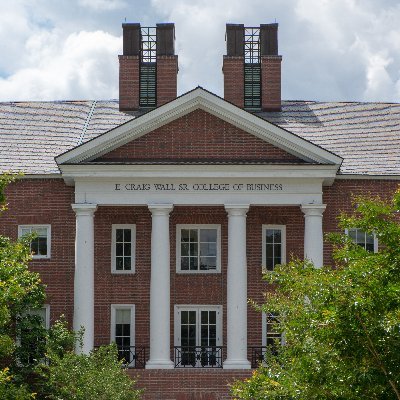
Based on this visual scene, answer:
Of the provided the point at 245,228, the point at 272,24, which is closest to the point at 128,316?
the point at 245,228

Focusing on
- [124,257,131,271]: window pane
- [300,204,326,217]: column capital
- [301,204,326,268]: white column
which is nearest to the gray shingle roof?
[300,204,326,217]: column capital

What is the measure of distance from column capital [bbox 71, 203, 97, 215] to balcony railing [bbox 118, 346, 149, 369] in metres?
5.00

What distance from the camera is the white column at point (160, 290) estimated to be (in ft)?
111

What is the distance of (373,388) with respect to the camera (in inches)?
669

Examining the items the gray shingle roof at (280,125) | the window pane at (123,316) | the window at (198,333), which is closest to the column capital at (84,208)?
the gray shingle roof at (280,125)

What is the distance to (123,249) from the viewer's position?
36344 mm

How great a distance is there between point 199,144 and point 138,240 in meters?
4.23

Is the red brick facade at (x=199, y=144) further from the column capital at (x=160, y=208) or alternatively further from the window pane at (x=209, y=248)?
the window pane at (x=209, y=248)

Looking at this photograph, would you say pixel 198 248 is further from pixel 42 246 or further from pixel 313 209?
pixel 42 246

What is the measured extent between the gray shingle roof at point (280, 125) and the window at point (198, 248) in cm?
522

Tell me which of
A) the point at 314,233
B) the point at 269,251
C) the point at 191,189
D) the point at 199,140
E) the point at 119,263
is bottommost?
the point at 119,263

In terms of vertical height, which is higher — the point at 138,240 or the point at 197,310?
the point at 138,240

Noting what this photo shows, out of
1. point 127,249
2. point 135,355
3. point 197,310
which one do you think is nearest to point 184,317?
point 197,310

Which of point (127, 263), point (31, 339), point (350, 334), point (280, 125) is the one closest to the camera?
point (350, 334)
